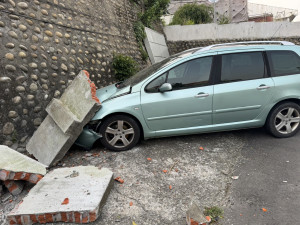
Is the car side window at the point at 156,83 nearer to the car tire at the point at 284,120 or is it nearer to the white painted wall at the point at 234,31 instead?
the car tire at the point at 284,120

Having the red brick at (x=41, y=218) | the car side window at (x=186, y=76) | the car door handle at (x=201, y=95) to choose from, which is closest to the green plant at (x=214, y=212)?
the red brick at (x=41, y=218)

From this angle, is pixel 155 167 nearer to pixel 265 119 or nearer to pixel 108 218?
pixel 108 218

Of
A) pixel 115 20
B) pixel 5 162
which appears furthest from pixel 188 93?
pixel 115 20

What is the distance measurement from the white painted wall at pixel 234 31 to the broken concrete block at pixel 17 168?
36.7 feet

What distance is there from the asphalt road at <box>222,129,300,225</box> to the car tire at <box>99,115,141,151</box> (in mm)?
1742

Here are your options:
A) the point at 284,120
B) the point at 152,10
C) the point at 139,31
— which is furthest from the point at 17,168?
the point at 152,10

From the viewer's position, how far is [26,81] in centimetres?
396

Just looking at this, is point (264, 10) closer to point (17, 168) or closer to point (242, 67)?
point (242, 67)

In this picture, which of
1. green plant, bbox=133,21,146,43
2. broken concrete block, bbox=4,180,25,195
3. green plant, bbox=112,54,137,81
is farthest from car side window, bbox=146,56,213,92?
green plant, bbox=133,21,146,43

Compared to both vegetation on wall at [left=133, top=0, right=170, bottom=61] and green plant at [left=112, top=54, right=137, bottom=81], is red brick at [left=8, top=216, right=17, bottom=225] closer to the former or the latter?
green plant at [left=112, top=54, right=137, bottom=81]

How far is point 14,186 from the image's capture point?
9.20ft

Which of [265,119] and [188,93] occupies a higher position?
[188,93]

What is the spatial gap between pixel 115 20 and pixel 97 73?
2.78 meters

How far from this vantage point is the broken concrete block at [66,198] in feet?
7.59
